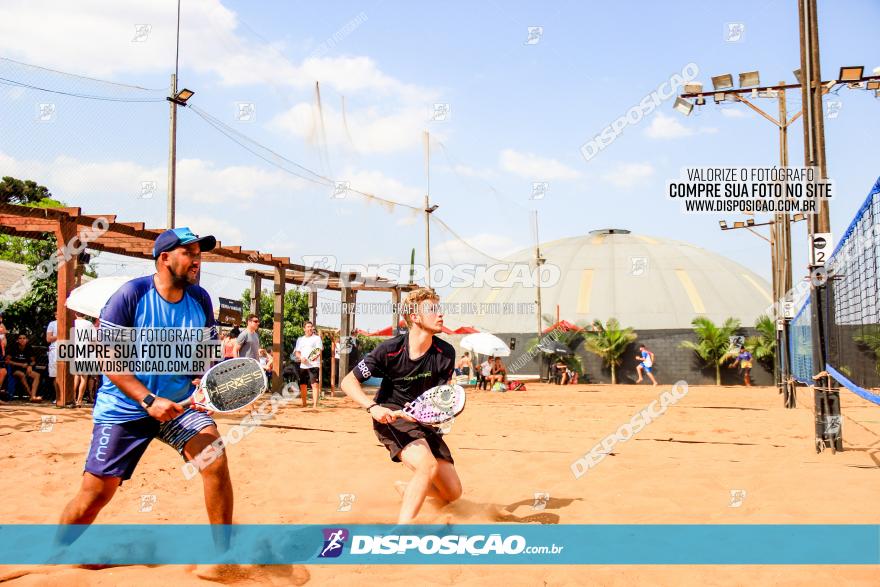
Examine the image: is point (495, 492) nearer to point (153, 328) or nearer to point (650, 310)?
point (153, 328)

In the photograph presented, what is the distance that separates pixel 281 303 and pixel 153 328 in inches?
549

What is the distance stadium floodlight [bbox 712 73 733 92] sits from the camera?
17.1m

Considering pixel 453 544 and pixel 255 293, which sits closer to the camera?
pixel 453 544

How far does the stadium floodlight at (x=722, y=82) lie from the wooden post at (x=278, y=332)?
1195 centimetres

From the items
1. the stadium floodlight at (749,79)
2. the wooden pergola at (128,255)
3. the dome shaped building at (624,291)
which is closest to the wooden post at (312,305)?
the wooden pergola at (128,255)

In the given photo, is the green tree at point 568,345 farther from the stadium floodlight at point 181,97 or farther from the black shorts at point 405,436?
the black shorts at point 405,436

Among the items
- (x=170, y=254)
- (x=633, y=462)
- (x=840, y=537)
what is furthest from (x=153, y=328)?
(x=633, y=462)

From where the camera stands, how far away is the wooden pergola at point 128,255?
457 inches

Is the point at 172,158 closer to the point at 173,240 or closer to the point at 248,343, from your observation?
the point at 248,343

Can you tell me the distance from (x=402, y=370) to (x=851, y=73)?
1377 centimetres

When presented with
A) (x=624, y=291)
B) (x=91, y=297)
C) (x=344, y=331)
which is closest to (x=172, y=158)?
(x=91, y=297)

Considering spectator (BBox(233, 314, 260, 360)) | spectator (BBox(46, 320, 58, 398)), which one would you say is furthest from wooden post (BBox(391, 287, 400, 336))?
spectator (BBox(46, 320, 58, 398))

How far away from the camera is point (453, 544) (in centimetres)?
420

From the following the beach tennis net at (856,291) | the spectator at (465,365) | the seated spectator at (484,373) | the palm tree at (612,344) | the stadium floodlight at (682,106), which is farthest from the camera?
the palm tree at (612,344)
